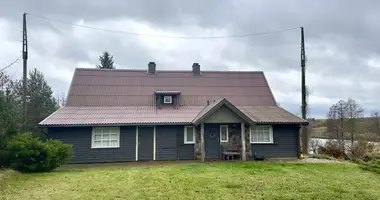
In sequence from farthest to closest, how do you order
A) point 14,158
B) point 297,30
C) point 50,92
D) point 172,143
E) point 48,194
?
point 50,92 < point 297,30 < point 172,143 < point 14,158 < point 48,194

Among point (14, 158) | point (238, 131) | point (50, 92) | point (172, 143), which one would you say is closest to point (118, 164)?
point (172, 143)

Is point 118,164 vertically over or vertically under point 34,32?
under

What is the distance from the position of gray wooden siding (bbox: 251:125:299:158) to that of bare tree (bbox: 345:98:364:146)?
30.3ft

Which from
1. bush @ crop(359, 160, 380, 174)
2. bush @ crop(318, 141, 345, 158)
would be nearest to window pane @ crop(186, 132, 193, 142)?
bush @ crop(359, 160, 380, 174)

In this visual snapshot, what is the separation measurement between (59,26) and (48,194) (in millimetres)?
13340

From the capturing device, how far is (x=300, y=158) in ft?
55.0

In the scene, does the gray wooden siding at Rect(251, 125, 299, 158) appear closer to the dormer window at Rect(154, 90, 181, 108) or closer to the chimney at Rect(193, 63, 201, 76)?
the dormer window at Rect(154, 90, 181, 108)

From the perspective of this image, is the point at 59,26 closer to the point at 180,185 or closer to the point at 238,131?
the point at 238,131

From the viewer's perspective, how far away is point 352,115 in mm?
26344

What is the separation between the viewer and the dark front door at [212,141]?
16531mm

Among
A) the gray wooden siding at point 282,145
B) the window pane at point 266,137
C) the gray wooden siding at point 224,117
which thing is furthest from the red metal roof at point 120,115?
the gray wooden siding at point 282,145

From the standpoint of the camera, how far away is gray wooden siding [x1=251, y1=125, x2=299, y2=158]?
55.2 ft

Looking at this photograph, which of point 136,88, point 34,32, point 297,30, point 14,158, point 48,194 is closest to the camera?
point 48,194

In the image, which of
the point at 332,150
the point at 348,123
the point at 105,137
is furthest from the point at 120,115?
the point at 348,123
